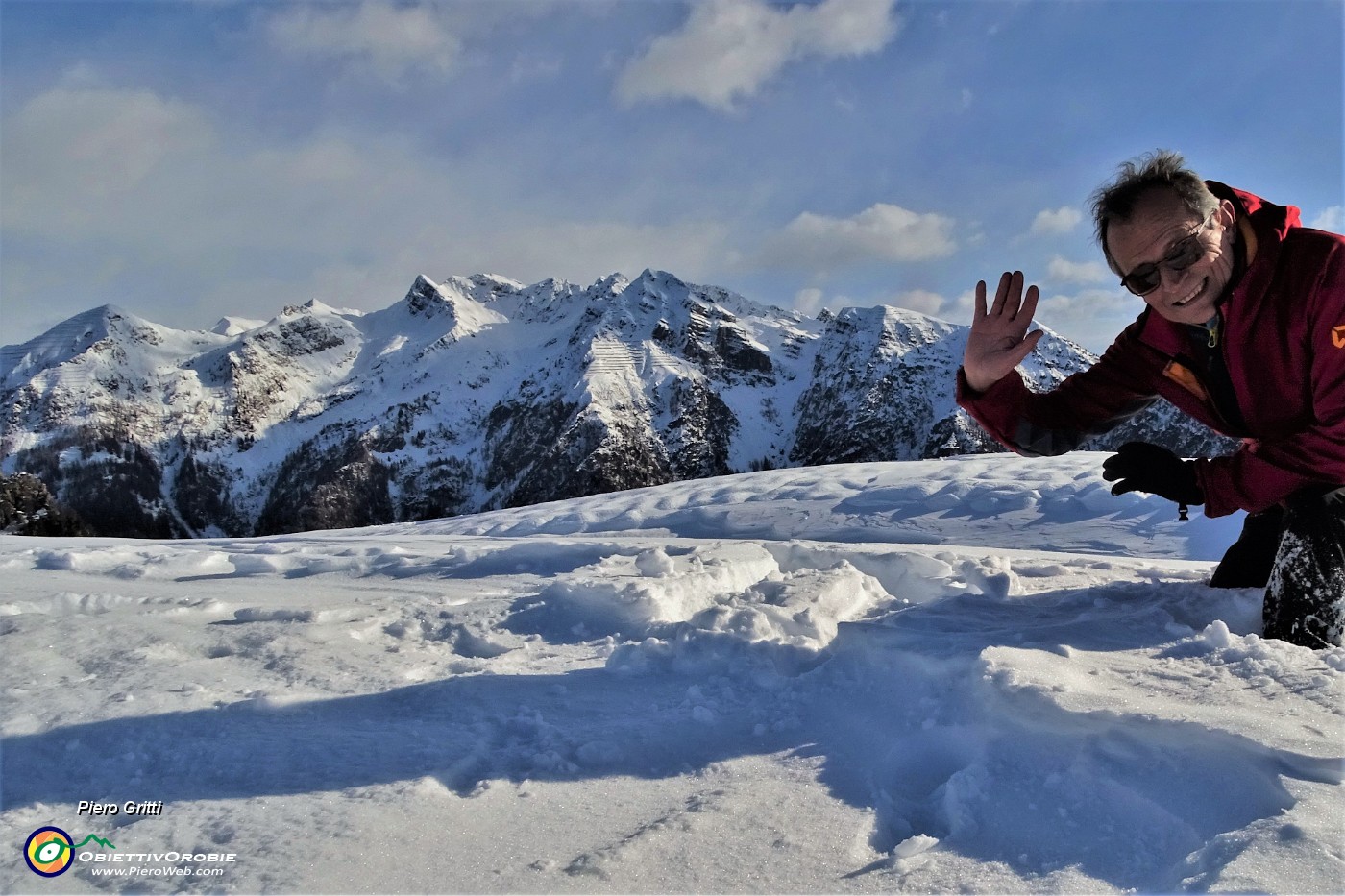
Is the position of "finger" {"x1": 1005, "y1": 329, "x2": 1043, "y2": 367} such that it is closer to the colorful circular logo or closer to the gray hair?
the gray hair

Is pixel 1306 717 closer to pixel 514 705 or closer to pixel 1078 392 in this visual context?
pixel 1078 392

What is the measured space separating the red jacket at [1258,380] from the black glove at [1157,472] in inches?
2.6

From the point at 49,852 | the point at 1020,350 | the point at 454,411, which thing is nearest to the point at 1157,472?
the point at 1020,350

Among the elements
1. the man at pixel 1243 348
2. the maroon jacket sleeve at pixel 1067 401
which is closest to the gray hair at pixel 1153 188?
the man at pixel 1243 348

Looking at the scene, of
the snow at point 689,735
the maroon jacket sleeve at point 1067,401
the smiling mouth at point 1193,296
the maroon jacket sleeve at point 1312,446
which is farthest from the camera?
the maroon jacket sleeve at point 1067,401

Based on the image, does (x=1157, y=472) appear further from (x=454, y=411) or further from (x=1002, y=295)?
(x=454, y=411)

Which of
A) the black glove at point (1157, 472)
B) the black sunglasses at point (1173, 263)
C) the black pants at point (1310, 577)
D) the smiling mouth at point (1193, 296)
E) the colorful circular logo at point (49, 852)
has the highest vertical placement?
the black sunglasses at point (1173, 263)

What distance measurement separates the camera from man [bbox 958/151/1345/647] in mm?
2811

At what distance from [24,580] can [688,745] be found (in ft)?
16.6

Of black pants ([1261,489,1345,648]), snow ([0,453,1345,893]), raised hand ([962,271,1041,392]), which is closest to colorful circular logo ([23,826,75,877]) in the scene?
snow ([0,453,1345,893])

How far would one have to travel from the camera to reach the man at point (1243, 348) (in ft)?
9.22

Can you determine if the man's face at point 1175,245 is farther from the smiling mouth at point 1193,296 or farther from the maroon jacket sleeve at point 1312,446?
the maroon jacket sleeve at point 1312,446

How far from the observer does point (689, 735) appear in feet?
8.43

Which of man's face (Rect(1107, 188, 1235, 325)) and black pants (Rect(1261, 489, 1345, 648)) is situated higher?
man's face (Rect(1107, 188, 1235, 325))
